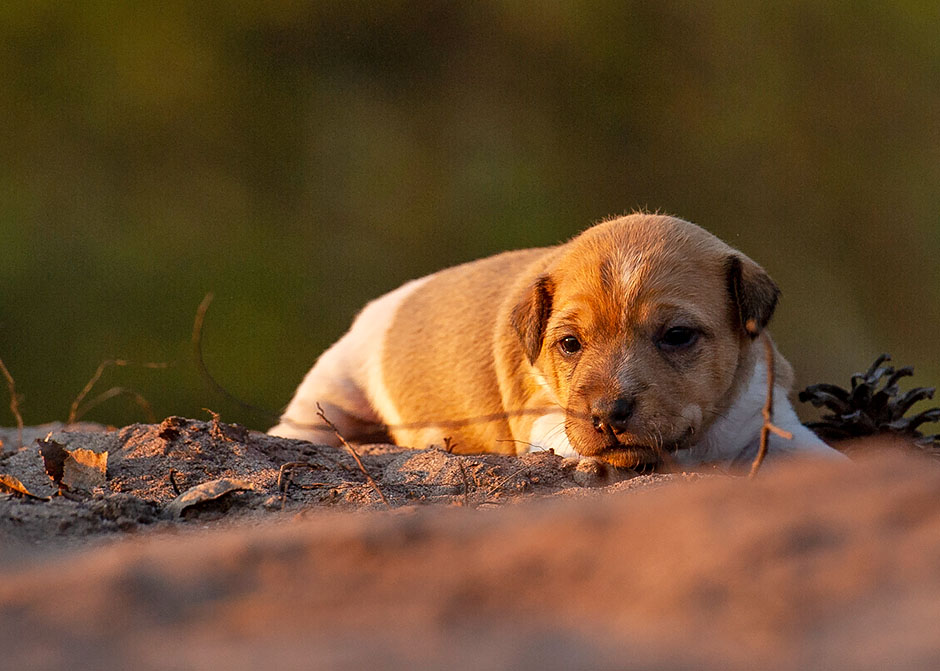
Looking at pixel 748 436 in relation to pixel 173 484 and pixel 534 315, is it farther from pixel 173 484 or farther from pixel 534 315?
pixel 173 484

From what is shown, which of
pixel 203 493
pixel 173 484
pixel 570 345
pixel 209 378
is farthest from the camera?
pixel 570 345

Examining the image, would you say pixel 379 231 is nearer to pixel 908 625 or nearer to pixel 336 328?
pixel 336 328

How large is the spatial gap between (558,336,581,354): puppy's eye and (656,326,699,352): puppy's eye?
38 cm

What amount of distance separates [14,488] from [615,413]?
7.31ft

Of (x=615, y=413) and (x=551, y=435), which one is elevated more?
(x=615, y=413)

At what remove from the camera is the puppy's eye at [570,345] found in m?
4.85

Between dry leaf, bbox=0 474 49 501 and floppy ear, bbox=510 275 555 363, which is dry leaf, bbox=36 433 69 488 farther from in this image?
floppy ear, bbox=510 275 555 363

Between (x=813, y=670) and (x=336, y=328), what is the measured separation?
519 inches

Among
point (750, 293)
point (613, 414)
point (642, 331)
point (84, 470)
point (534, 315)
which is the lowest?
point (84, 470)

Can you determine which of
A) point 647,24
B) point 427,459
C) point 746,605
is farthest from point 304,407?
point 647,24

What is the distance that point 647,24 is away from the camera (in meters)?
16.2

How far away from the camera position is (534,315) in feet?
17.0

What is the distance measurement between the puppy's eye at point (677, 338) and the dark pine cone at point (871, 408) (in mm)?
1420

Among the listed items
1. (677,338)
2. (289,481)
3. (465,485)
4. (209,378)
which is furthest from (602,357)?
(209,378)
